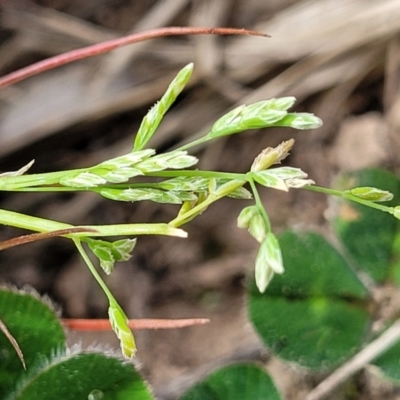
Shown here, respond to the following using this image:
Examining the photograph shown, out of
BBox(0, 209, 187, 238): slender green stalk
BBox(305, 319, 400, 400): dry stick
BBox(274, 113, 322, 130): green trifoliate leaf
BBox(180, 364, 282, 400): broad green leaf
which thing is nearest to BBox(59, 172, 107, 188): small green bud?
BBox(0, 209, 187, 238): slender green stalk

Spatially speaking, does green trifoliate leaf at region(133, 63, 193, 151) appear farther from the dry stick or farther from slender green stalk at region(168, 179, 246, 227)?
the dry stick

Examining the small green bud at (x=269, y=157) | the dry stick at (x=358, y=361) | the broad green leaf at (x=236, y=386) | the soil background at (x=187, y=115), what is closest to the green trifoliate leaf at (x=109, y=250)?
the small green bud at (x=269, y=157)

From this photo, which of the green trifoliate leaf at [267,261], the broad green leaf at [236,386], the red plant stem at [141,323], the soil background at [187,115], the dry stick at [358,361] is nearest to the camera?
the green trifoliate leaf at [267,261]

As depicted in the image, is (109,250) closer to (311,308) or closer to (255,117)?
(255,117)

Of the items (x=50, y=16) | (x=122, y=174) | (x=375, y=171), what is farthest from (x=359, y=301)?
(x=50, y=16)

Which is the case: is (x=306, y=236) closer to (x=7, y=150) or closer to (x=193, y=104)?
(x=193, y=104)

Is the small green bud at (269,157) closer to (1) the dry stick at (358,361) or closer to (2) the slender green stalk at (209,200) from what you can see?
(2) the slender green stalk at (209,200)
